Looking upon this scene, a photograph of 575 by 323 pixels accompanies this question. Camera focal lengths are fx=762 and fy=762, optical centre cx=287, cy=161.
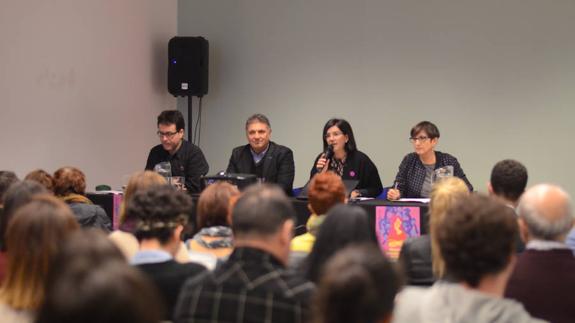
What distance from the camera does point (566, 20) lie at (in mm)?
6566

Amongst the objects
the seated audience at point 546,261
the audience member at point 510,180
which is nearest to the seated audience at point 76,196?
the audience member at point 510,180

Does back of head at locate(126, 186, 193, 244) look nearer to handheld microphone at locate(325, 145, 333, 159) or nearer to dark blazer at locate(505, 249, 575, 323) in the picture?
dark blazer at locate(505, 249, 575, 323)

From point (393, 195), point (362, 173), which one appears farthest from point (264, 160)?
point (393, 195)

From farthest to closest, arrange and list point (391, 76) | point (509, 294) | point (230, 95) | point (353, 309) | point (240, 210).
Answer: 1. point (230, 95)
2. point (391, 76)
3. point (509, 294)
4. point (240, 210)
5. point (353, 309)

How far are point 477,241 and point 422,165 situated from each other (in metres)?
3.72

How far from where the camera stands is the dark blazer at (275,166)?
562 cm

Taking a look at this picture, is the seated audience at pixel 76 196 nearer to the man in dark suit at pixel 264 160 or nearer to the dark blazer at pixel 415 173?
the man in dark suit at pixel 264 160

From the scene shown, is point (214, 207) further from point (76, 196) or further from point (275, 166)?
point (275, 166)

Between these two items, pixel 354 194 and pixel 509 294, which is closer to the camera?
pixel 509 294

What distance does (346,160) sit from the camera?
577 centimetres

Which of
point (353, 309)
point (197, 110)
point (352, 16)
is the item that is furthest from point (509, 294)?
point (197, 110)

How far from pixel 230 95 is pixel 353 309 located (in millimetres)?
6500

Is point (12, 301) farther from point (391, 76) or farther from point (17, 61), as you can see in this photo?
point (391, 76)

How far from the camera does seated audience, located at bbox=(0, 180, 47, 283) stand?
113 inches
